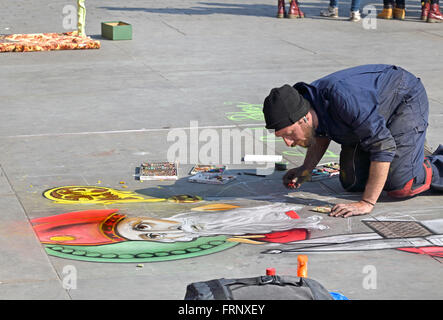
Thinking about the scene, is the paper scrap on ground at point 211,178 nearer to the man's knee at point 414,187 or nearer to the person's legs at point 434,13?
the man's knee at point 414,187

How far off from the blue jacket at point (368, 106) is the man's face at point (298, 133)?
18cm

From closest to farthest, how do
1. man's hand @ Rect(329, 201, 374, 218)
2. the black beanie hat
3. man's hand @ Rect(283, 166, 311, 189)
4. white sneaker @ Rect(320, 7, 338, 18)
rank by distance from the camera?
1. the black beanie hat
2. man's hand @ Rect(329, 201, 374, 218)
3. man's hand @ Rect(283, 166, 311, 189)
4. white sneaker @ Rect(320, 7, 338, 18)

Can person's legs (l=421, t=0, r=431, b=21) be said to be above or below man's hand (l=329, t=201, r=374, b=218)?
above

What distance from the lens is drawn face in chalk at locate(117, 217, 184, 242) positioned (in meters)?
4.97

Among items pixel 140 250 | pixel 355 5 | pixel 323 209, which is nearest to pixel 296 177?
pixel 323 209

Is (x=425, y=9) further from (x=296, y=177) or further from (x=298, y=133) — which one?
(x=298, y=133)

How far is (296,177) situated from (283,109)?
1.14 meters

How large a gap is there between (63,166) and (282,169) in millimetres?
1840

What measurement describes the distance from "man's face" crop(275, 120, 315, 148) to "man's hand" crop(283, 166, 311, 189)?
→ 32.2 inches

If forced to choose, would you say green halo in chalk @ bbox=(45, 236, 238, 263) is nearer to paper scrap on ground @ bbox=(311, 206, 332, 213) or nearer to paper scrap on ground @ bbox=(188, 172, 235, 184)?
paper scrap on ground @ bbox=(311, 206, 332, 213)

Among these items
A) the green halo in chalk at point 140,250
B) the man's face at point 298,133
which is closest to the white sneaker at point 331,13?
the man's face at point 298,133

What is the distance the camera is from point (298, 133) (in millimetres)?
4957

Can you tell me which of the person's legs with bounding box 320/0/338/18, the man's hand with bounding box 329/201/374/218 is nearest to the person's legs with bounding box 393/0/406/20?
the person's legs with bounding box 320/0/338/18

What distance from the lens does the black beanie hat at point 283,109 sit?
4859 mm
